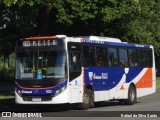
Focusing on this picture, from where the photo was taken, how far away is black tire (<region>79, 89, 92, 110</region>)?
65.5 ft

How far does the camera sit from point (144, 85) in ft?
83.3

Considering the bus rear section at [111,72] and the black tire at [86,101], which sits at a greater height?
the bus rear section at [111,72]

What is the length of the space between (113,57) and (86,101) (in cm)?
342

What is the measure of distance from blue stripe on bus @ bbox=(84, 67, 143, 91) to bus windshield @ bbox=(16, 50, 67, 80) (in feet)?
5.32

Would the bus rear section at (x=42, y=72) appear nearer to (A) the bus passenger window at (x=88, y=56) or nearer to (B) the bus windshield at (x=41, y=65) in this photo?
(B) the bus windshield at (x=41, y=65)

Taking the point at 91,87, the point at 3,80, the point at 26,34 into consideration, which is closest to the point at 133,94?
the point at 91,87

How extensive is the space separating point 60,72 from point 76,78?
3.08ft

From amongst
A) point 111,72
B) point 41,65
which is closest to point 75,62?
point 41,65

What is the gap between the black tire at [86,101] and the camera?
65.5ft

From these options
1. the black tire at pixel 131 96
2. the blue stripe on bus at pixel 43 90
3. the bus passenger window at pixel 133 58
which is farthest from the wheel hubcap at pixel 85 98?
the bus passenger window at pixel 133 58

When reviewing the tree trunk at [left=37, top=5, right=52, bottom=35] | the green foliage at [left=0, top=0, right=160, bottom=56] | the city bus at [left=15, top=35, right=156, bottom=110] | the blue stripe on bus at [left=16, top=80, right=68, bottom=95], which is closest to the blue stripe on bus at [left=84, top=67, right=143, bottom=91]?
the city bus at [left=15, top=35, right=156, bottom=110]

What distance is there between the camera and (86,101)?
2019 cm

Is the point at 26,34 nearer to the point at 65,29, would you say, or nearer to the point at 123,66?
the point at 65,29

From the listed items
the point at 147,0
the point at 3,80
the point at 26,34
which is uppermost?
the point at 147,0
